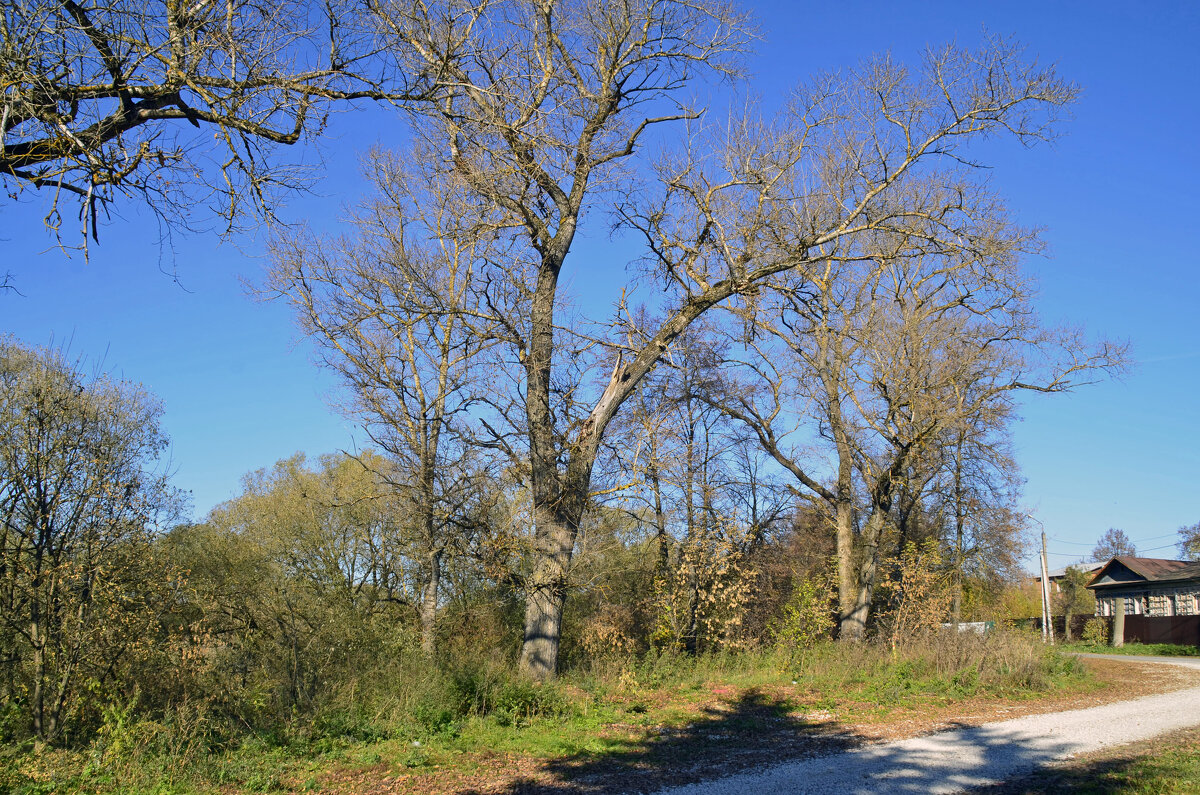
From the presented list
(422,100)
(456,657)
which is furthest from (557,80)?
(456,657)

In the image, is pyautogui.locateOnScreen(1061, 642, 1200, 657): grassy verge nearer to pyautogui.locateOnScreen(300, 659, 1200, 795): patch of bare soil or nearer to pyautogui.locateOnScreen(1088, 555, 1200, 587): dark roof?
pyautogui.locateOnScreen(1088, 555, 1200, 587): dark roof

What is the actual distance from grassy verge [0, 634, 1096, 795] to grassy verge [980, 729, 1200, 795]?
7.89ft

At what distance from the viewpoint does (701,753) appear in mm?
8891

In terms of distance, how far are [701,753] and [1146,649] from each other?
31.7m

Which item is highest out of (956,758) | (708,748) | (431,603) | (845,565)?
(845,565)

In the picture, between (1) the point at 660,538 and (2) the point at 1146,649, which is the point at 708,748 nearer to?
(1) the point at 660,538

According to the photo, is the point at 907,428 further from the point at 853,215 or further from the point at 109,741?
the point at 109,741

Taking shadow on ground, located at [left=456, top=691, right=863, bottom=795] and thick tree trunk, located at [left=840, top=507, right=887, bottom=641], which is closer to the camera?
shadow on ground, located at [left=456, top=691, right=863, bottom=795]

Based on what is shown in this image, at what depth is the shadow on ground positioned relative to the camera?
735 centimetres

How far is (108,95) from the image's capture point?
4.66 m

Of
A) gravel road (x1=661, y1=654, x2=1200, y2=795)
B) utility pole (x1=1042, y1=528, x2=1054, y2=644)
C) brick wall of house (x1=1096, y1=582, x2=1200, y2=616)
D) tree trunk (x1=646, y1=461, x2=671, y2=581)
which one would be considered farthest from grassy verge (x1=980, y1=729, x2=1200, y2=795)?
brick wall of house (x1=1096, y1=582, x2=1200, y2=616)

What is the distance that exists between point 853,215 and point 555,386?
6.20 metres

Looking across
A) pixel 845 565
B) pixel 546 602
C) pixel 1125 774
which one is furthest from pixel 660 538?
pixel 1125 774

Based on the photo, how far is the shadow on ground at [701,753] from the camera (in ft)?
24.1
